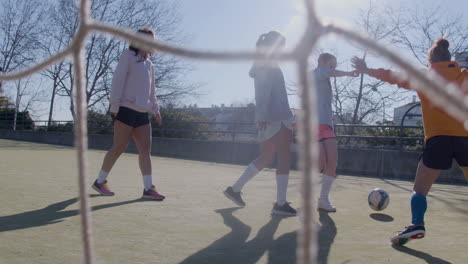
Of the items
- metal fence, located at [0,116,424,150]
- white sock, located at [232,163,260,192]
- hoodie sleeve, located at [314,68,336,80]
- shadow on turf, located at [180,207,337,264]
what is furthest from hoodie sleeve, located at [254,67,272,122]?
metal fence, located at [0,116,424,150]

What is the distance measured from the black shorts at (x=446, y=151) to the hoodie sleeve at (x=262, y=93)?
1.41 m

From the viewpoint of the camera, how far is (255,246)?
105 inches

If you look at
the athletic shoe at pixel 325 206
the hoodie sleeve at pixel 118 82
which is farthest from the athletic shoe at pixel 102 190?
the athletic shoe at pixel 325 206

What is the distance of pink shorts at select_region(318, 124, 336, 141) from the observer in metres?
4.10

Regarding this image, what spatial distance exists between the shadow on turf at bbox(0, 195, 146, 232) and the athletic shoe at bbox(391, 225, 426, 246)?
7.72 feet

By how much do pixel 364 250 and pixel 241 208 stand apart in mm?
1526

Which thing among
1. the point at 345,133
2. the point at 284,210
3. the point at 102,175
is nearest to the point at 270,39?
the point at 284,210

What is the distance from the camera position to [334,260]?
8.04 ft

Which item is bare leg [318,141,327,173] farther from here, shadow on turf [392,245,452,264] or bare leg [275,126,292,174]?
shadow on turf [392,245,452,264]

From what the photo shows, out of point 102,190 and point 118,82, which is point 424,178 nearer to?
point 118,82

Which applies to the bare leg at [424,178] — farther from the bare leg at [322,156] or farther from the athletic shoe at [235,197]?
the athletic shoe at [235,197]

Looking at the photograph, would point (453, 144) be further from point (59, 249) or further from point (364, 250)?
point (59, 249)

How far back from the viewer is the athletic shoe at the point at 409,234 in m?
2.79

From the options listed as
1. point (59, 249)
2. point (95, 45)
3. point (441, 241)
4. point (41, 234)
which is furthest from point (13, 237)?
point (95, 45)
